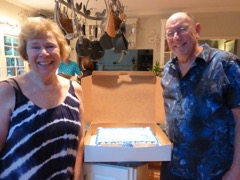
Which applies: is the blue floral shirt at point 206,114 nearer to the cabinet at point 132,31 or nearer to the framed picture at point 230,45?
the cabinet at point 132,31

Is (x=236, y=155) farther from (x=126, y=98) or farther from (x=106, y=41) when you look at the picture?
(x=106, y=41)

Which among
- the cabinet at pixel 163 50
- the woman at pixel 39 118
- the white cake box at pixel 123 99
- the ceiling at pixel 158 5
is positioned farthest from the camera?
the cabinet at pixel 163 50

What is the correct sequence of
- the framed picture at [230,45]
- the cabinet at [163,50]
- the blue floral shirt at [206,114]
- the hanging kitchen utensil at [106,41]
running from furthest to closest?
1. the framed picture at [230,45]
2. the cabinet at [163,50]
3. the hanging kitchen utensil at [106,41]
4. the blue floral shirt at [206,114]

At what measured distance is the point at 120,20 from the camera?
5.32 feet

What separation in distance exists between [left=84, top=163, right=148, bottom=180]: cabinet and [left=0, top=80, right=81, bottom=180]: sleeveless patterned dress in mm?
93

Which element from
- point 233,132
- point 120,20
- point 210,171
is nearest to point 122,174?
point 210,171

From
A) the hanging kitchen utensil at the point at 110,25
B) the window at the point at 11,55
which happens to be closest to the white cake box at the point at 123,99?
the hanging kitchen utensil at the point at 110,25

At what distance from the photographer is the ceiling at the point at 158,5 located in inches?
143

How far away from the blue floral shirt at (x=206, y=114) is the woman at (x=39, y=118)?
1.52ft

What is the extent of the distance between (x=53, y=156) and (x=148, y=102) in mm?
561

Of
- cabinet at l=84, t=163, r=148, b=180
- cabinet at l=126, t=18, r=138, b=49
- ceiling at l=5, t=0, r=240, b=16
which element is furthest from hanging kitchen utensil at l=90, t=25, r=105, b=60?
cabinet at l=126, t=18, r=138, b=49

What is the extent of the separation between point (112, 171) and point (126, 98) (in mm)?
413

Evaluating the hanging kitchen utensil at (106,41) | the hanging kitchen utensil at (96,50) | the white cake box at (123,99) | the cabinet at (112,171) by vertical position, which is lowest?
the cabinet at (112,171)

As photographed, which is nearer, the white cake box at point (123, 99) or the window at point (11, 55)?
the white cake box at point (123, 99)
